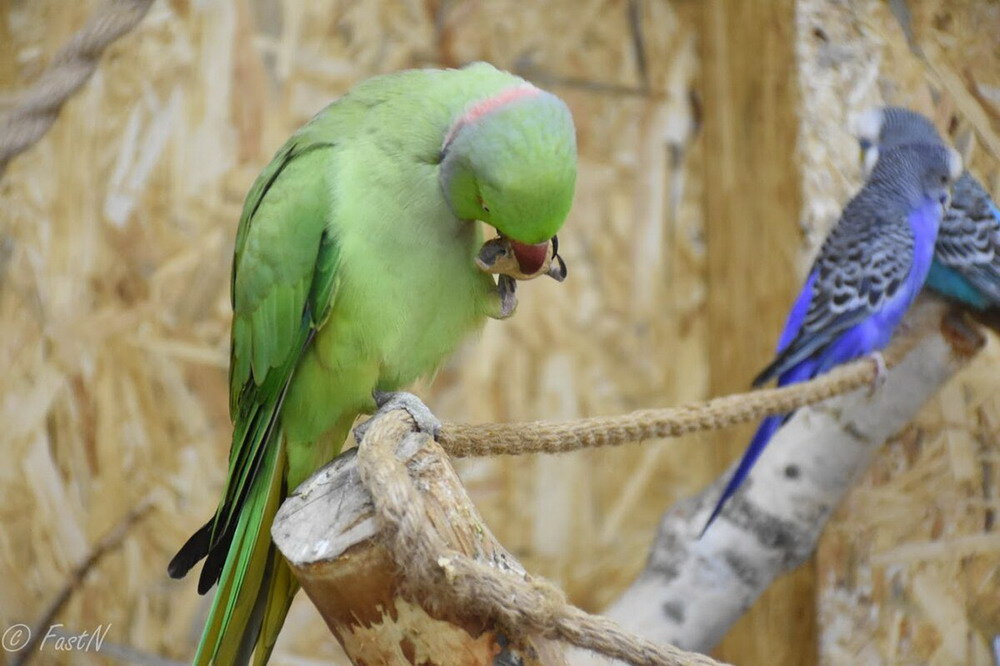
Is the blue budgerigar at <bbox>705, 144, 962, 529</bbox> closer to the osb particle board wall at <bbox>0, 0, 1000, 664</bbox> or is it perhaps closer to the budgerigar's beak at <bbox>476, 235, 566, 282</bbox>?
the osb particle board wall at <bbox>0, 0, 1000, 664</bbox>

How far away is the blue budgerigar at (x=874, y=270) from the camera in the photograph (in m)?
1.88

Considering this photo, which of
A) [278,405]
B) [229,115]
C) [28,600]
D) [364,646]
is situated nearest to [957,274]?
[278,405]

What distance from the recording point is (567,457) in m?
2.72

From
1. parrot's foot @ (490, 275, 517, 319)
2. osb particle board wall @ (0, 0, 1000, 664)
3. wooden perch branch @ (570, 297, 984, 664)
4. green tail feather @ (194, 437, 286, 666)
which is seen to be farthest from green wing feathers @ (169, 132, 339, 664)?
osb particle board wall @ (0, 0, 1000, 664)

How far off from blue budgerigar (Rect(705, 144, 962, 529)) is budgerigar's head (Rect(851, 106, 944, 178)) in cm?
2

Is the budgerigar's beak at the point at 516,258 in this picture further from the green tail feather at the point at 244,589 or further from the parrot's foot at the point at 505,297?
the green tail feather at the point at 244,589

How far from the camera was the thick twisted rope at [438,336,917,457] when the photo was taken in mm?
1300

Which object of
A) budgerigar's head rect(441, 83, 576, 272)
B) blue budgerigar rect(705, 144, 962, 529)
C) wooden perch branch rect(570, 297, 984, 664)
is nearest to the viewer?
budgerigar's head rect(441, 83, 576, 272)

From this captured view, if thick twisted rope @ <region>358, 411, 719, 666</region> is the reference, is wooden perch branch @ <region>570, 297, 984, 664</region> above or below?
below

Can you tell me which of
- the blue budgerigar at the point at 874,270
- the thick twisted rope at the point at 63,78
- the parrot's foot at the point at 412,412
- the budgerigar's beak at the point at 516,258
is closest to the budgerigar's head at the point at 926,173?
the blue budgerigar at the point at 874,270

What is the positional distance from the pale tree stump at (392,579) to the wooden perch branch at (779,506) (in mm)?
1145

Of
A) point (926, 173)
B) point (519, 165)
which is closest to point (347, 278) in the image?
point (519, 165)

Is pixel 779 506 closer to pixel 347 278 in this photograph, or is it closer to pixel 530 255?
pixel 530 255

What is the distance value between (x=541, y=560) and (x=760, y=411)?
1.17 meters
